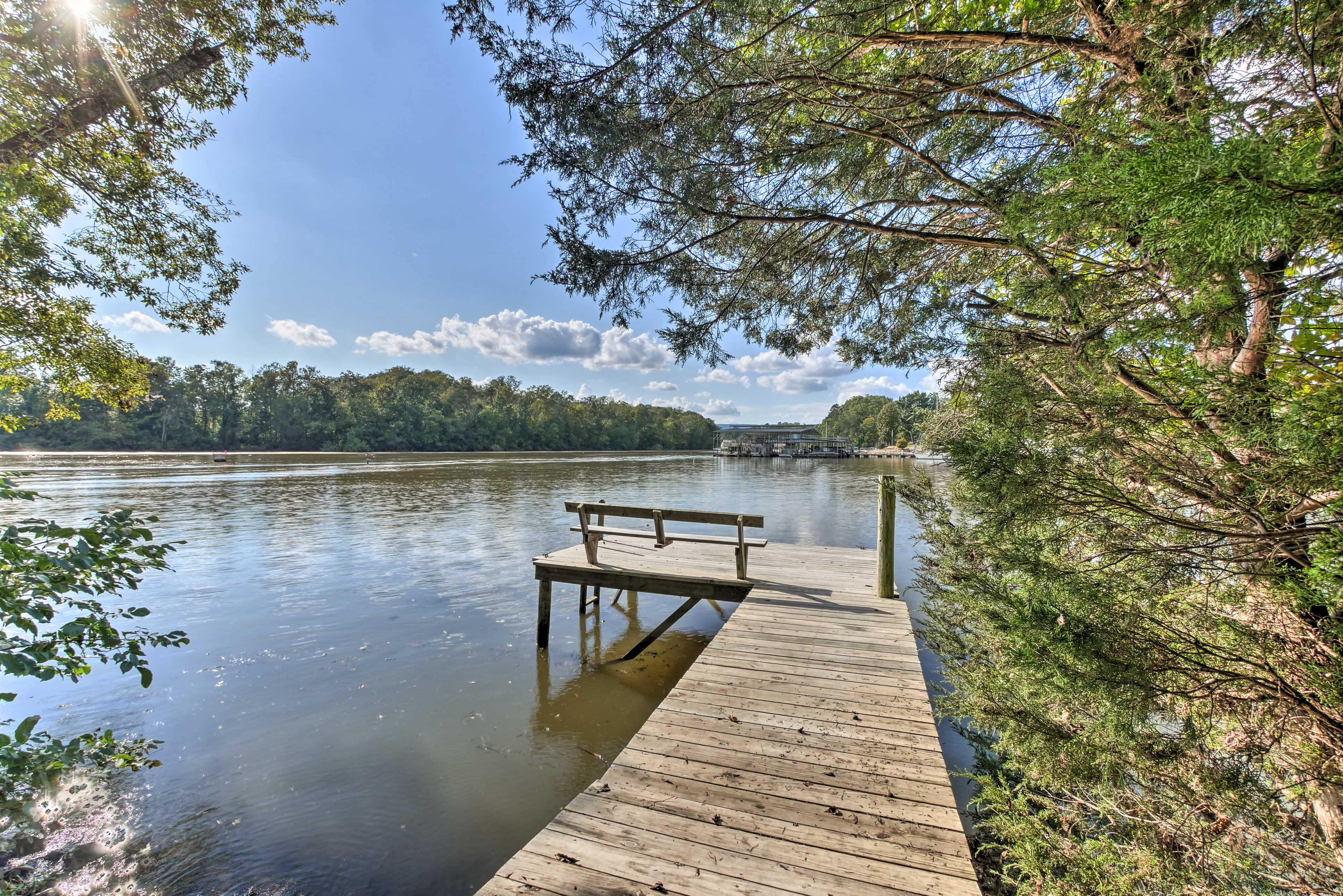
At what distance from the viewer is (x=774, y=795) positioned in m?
2.32

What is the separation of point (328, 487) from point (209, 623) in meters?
19.9

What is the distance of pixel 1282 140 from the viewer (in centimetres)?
100

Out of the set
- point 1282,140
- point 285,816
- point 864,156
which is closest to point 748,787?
point 1282,140

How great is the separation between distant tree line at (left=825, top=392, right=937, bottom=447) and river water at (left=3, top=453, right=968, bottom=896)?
171ft

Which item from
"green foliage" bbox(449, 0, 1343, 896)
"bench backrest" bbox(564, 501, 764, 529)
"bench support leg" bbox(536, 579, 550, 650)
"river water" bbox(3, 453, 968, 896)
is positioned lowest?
"river water" bbox(3, 453, 968, 896)

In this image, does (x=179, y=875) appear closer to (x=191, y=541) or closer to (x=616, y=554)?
(x=616, y=554)

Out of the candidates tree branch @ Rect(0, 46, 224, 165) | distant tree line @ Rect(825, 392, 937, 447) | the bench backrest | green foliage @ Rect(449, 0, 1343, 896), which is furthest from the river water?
distant tree line @ Rect(825, 392, 937, 447)

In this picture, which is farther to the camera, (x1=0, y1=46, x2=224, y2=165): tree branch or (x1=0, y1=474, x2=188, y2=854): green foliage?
(x1=0, y1=46, x2=224, y2=165): tree branch

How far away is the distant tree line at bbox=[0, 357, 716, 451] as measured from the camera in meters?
55.2

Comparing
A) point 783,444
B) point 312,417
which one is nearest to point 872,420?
point 783,444

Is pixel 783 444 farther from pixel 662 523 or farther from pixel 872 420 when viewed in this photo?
pixel 662 523

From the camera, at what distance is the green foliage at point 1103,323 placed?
128cm

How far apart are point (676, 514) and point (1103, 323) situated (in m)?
4.71

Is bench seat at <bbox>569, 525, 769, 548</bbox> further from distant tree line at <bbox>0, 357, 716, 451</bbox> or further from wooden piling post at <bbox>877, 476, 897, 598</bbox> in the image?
distant tree line at <bbox>0, 357, 716, 451</bbox>
